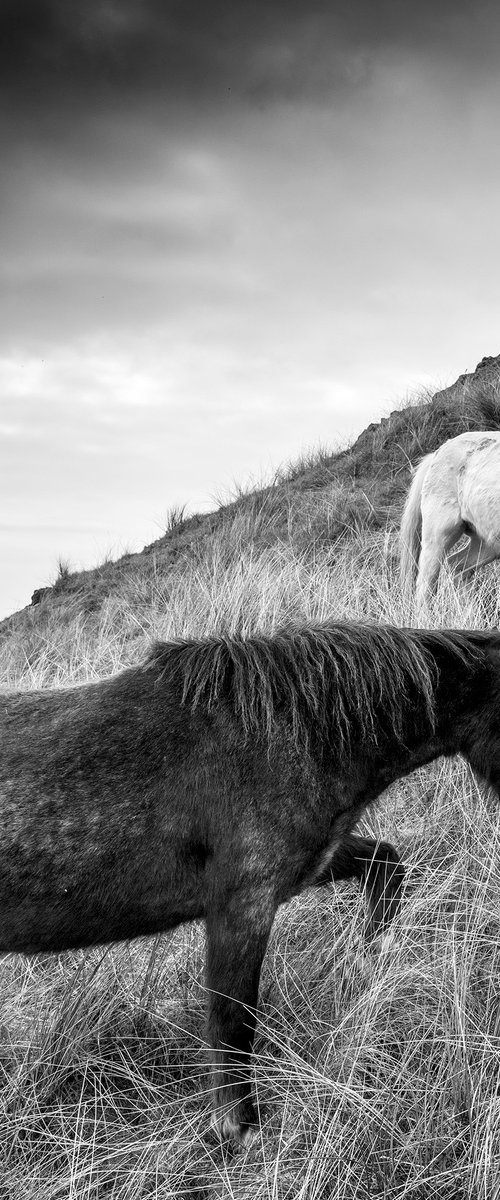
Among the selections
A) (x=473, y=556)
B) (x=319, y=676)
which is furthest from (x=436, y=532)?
(x=319, y=676)

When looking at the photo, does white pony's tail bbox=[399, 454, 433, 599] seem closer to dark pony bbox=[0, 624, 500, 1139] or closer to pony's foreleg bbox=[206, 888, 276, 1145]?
dark pony bbox=[0, 624, 500, 1139]

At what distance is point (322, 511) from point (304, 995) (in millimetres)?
8609

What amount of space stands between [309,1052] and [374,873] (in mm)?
880

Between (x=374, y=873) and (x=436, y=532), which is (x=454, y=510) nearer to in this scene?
(x=436, y=532)

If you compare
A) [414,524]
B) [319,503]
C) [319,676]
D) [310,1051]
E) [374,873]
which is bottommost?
[310,1051]

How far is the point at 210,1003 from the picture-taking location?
251cm

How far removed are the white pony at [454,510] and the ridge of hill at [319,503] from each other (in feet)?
5.56

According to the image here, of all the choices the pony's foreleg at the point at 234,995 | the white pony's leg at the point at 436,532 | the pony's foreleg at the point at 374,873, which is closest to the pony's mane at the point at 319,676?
the pony's foreleg at the point at 234,995

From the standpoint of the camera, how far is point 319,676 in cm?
274

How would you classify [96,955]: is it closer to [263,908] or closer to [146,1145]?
[146,1145]

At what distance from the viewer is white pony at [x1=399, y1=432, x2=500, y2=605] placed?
23.6ft

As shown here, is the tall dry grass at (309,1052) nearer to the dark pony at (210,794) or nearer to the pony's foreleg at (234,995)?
the pony's foreleg at (234,995)

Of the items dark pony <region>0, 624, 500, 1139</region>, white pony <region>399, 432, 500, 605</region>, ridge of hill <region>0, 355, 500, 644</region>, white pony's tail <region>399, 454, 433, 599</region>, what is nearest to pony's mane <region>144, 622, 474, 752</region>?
dark pony <region>0, 624, 500, 1139</region>

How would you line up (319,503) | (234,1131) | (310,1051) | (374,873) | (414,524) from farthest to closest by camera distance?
(319,503)
(414,524)
(374,873)
(310,1051)
(234,1131)
